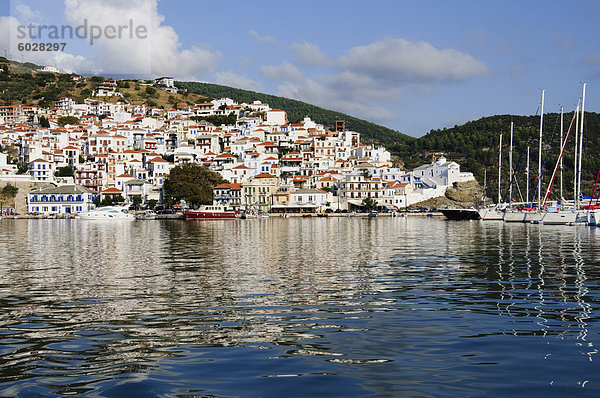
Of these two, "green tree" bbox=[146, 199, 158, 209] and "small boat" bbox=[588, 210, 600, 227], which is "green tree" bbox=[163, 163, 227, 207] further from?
"small boat" bbox=[588, 210, 600, 227]

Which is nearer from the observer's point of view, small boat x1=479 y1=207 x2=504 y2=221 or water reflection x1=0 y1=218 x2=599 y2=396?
water reflection x1=0 y1=218 x2=599 y2=396

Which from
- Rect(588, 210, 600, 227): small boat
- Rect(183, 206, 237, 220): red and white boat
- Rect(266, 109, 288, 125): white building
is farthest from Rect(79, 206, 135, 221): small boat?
Rect(266, 109, 288, 125): white building

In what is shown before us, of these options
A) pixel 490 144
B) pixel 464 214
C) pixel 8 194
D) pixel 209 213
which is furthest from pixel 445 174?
pixel 8 194

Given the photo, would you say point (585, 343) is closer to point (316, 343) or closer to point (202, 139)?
point (316, 343)

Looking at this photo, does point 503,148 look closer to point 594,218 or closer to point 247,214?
Answer: point 247,214

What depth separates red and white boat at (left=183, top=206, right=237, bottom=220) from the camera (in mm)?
82312

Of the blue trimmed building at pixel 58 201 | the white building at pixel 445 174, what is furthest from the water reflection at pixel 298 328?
the white building at pixel 445 174

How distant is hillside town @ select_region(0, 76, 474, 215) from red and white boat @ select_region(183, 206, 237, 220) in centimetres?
1444

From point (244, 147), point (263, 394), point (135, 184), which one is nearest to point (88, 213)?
point (135, 184)

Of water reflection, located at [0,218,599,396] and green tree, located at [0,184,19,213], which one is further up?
green tree, located at [0,184,19,213]

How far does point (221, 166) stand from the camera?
114 meters

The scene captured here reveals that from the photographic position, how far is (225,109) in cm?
17438

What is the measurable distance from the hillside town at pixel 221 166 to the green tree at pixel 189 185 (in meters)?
7.10

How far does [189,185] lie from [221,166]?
23660mm
